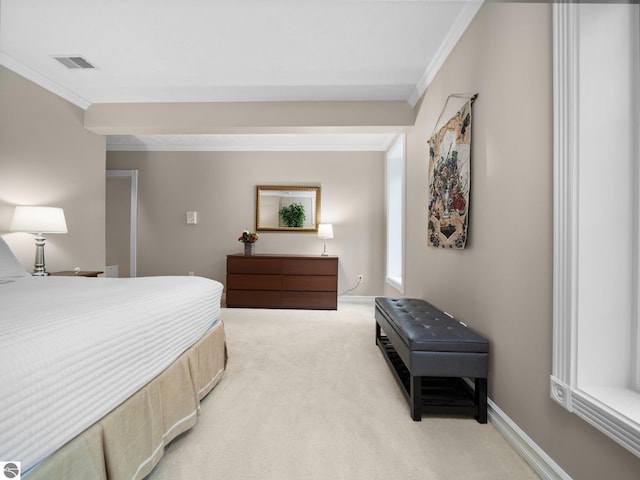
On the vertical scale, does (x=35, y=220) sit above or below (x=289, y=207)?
below

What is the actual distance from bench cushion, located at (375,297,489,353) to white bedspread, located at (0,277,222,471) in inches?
49.0

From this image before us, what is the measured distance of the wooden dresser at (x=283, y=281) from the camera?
4.43 meters

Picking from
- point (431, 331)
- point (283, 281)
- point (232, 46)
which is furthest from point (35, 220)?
point (431, 331)

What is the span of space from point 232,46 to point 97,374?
8.19ft

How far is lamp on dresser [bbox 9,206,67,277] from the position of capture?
2701 mm

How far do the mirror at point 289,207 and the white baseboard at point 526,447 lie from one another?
3.68m

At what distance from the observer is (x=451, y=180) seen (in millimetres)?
A: 2215

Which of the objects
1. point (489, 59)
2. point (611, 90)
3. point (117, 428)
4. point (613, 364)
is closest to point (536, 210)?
point (611, 90)

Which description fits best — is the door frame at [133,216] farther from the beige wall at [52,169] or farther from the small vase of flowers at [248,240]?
the small vase of flowers at [248,240]

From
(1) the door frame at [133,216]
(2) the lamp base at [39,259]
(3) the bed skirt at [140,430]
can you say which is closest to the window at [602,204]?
(3) the bed skirt at [140,430]

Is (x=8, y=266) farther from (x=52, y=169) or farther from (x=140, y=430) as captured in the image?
(x=140, y=430)

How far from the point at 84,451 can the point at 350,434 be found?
1143 millimetres

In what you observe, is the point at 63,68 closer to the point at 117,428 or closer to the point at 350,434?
the point at 117,428
